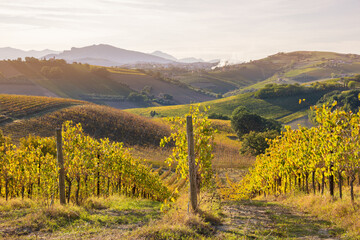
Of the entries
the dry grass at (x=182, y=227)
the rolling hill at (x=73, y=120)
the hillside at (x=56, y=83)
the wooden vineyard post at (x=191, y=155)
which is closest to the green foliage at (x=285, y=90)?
the hillside at (x=56, y=83)

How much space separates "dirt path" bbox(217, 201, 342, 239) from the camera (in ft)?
32.2

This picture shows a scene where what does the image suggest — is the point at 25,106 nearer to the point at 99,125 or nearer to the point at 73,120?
the point at 73,120

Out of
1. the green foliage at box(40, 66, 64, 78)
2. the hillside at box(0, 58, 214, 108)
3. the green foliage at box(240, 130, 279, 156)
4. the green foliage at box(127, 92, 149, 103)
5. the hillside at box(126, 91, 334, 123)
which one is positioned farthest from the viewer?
the green foliage at box(127, 92, 149, 103)

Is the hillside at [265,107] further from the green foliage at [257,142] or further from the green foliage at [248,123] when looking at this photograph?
the green foliage at [257,142]

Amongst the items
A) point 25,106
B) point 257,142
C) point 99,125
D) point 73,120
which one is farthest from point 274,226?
point 25,106

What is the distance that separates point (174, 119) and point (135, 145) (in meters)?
56.5

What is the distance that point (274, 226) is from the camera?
36.2ft

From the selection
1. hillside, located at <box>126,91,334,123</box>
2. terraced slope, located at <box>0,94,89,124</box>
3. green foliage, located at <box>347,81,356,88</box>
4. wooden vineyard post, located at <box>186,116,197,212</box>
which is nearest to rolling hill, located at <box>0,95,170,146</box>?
terraced slope, located at <box>0,94,89,124</box>

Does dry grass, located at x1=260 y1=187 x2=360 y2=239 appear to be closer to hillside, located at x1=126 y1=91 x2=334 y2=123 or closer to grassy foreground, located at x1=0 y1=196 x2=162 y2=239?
grassy foreground, located at x1=0 y1=196 x2=162 y2=239

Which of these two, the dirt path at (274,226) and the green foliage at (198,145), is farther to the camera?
the green foliage at (198,145)

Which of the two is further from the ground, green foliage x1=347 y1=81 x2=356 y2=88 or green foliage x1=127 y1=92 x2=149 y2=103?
green foliage x1=347 y1=81 x2=356 y2=88

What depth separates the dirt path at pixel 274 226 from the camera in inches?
386

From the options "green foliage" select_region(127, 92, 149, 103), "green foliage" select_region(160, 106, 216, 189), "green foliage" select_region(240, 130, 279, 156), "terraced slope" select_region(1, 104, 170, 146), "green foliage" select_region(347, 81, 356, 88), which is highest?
"green foliage" select_region(347, 81, 356, 88)

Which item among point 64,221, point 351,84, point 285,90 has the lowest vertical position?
point 64,221
